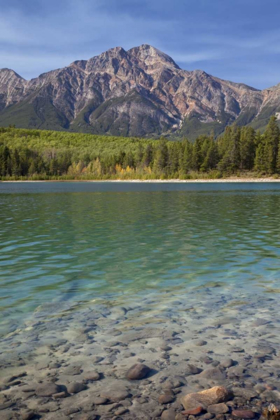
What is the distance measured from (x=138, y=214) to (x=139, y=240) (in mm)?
13719

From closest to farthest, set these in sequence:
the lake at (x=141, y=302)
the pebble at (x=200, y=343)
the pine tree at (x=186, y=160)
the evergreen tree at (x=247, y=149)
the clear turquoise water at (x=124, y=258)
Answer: the lake at (x=141, y=302)
the pebble at (x=200, y=343)
the clear turquoise water at (x=124, y=258)
the evergreen tree at (x=247, y=149)
the pine tree at (x=186, y=160)

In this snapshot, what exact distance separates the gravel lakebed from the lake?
4cm

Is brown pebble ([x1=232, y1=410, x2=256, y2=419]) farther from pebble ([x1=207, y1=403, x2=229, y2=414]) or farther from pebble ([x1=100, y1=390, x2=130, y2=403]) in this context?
pebble ([x1=100, y1=390, x2=130, y2=403])

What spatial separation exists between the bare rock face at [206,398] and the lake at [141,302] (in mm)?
370

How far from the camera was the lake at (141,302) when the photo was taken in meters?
7.04

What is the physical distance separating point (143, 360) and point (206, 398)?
167cm

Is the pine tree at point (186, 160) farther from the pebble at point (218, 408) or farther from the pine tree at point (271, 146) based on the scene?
the pebble at point (218, 408)

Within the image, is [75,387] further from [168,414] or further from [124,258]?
[124,258]

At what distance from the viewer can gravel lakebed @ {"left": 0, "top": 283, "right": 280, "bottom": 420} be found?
212 inches

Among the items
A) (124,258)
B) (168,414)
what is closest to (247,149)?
(124,258)

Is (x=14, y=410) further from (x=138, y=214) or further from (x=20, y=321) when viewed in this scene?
(x=138, y=214)

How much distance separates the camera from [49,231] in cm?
2441

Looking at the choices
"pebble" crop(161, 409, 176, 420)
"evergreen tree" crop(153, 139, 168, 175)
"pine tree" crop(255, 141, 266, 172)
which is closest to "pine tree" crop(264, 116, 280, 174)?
"pine tree" crop(255, 141, 266, 172)

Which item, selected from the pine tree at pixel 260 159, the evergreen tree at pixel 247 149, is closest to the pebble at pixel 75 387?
the pine tree at pixel 260 159
